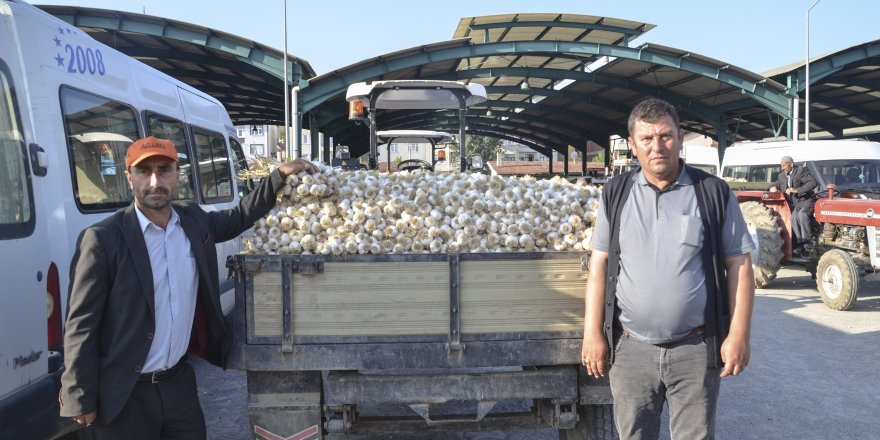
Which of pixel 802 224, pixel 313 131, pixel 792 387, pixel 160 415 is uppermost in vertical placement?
pixel 313 131

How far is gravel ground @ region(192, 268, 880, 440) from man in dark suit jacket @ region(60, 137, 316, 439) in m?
1.86

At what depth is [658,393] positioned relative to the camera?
2648mm

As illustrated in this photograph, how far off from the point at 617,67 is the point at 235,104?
49.5 feet

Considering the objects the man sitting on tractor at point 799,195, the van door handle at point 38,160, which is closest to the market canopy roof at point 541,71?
the man sitting on tractor at point 799,195

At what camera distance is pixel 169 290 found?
2518mm

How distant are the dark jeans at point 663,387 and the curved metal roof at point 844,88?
1803cm

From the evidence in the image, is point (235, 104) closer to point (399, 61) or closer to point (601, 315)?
point (399, 61)

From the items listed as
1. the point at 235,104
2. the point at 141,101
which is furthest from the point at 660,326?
the point at 235,104

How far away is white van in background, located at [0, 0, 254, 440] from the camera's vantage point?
2865mm

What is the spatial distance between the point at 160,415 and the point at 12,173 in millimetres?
1509

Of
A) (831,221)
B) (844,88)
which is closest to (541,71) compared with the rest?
(844,88)

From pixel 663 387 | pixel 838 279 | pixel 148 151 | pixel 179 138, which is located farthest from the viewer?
pixel 838 279

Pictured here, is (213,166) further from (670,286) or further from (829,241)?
(829,241)

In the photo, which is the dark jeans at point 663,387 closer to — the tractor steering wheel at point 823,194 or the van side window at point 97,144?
the van side window at point 97,144
